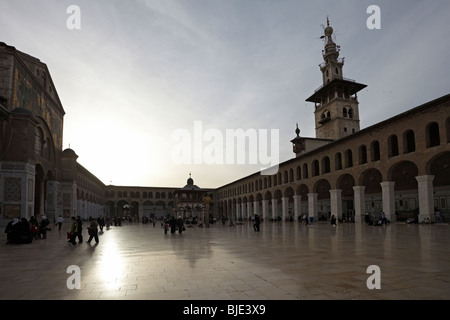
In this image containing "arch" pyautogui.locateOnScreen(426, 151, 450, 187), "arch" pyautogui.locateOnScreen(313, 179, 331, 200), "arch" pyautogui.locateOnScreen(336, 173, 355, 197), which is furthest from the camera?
"arch" pyautogui.locateOnScreen(313, 179, 331, 200)

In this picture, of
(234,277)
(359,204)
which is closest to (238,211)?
(359,204)

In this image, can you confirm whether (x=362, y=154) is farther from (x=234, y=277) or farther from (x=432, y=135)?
(x=234, y=277)

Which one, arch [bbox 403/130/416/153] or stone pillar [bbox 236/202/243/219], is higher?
arch [bbox 403/130/416/153]

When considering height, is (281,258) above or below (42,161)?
below

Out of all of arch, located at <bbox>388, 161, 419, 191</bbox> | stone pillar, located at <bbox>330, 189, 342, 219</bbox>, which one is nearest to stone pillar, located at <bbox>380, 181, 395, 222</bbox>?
arch, located at <bbox>388, 161, 419, 191</bbox>

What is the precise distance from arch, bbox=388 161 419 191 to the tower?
872 inches

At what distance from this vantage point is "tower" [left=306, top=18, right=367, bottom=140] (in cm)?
5103

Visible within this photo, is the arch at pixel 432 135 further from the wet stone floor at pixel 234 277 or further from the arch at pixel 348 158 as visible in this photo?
the wet stone floor at pixel 234 277

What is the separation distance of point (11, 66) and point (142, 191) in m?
59.3

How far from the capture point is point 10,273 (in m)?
6.51

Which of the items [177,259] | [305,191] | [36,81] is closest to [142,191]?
[305,191]

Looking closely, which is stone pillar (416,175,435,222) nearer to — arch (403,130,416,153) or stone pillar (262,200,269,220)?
arch (403,130,416,153)

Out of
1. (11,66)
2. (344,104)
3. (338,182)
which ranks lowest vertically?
(338,182)
